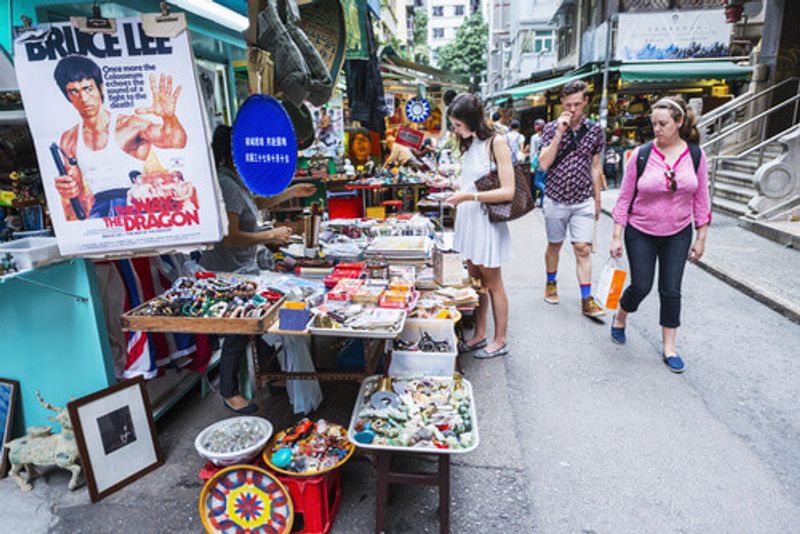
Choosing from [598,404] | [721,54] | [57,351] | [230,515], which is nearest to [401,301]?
[230,515]

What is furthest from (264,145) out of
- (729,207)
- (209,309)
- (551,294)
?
(729,207)

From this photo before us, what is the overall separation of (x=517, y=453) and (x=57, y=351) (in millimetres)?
2853

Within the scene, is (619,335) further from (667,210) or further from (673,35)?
(673,35)

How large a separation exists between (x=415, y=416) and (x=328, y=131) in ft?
19.4

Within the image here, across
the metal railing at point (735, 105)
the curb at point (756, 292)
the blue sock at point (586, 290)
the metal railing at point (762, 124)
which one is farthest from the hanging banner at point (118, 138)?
the metal railing at point (735, 105)

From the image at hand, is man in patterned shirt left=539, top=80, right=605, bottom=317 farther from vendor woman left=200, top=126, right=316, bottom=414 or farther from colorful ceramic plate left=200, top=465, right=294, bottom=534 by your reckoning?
colorful ceramic plate left=200, top=465, right=294, bottom=534

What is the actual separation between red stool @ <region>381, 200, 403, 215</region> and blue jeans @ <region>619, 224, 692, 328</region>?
4.73 metres

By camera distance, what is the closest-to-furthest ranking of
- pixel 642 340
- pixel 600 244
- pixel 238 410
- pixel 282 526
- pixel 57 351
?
pixel 282 526 < pixel 57 351 < pixel 238 410 < pixel 642 340 < pixel 600 244

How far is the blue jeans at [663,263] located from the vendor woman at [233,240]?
109 inches

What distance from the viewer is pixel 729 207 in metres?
9.84

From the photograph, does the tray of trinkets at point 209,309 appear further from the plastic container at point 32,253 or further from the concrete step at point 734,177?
the concrete step at point 734,177

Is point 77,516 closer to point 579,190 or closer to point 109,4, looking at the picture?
point 109,4

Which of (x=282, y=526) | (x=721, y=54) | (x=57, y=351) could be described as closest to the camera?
(x=282, y=526)

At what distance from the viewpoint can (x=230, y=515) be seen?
2.50 metres
